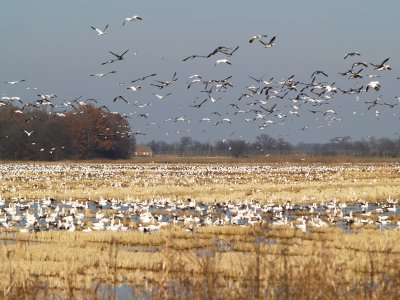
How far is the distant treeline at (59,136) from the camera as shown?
9475 centimetres

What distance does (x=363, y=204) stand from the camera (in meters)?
27.0

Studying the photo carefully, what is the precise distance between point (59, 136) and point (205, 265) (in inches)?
3663

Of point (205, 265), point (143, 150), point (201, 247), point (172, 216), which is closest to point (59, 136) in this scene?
point (172, 216)

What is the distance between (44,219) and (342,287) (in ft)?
52.3

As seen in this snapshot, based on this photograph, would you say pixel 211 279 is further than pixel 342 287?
No

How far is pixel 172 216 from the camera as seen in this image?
22562mm

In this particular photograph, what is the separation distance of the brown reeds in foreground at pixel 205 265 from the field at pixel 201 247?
2 centimetres

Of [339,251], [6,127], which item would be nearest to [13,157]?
[6,127]

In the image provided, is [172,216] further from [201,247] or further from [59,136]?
[59,136]

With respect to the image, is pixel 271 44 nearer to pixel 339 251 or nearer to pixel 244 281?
pixel 339 251

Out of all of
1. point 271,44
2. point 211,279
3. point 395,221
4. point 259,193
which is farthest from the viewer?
point 259,193

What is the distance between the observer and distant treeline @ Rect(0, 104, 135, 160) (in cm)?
9475

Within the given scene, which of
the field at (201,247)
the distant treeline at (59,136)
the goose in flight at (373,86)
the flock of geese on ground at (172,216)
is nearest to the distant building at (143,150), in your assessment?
the distant treeline at (59,136)

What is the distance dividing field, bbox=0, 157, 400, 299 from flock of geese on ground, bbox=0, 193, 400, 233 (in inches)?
2.5
